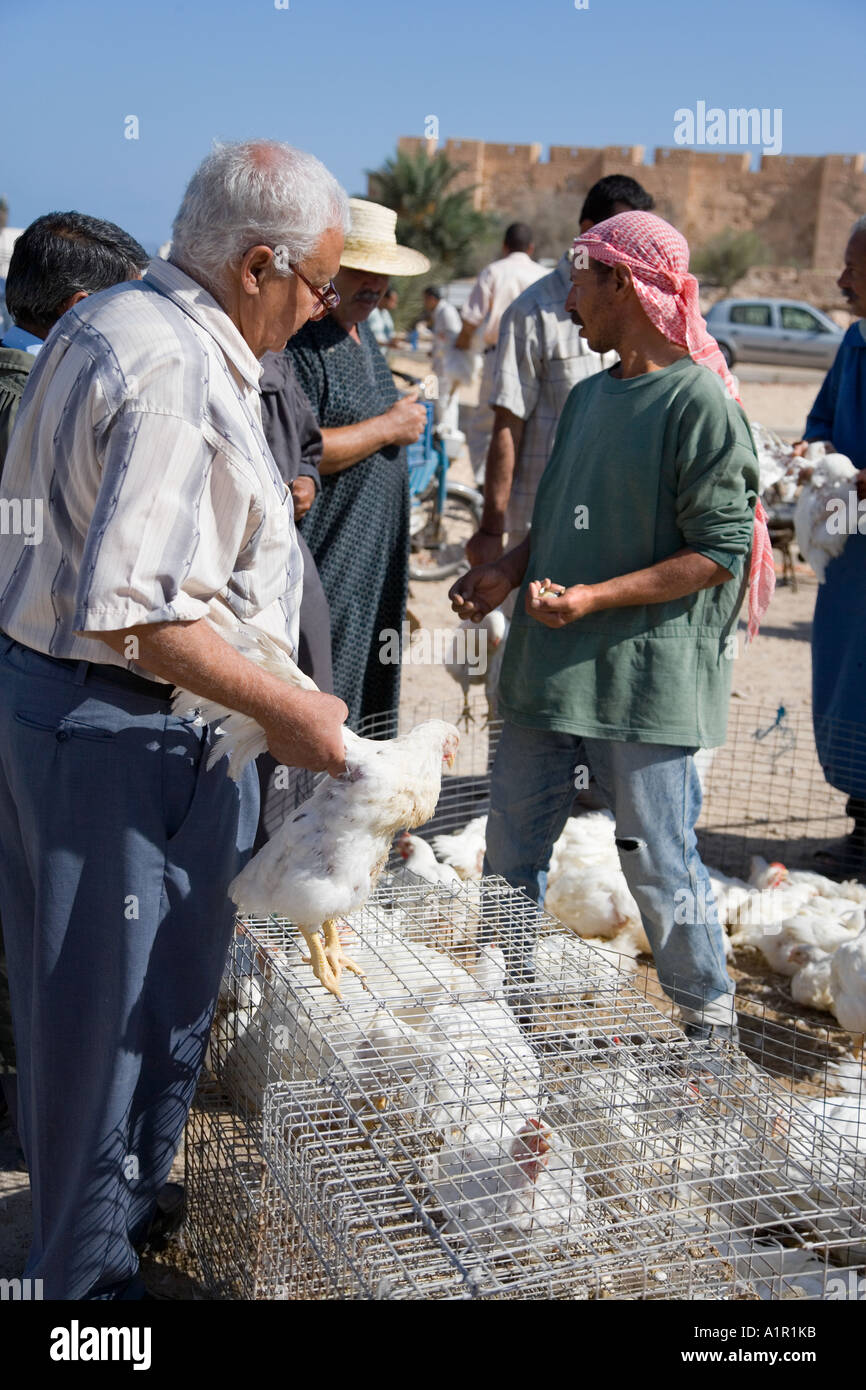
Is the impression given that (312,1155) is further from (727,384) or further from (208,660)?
(727,384)

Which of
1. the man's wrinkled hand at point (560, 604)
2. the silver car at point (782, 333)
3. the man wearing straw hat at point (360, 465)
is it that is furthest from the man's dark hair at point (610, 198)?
the silver car at point (782, 333)

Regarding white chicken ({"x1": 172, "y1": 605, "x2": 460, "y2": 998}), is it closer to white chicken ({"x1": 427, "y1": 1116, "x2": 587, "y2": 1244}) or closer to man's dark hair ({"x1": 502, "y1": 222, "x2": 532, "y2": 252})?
white chicken ({"x1": 427, "y1": 1116, "x2": 587, "y2": 1244})

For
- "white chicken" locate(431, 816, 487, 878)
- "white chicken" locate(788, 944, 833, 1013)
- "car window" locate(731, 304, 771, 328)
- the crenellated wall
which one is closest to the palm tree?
"car window" locate(731, 304, 771, 328)

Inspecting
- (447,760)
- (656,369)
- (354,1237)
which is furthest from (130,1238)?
(656,369)

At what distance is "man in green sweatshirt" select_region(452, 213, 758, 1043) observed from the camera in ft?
9.09

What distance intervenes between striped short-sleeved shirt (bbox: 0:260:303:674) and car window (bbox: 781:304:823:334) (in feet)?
69.9

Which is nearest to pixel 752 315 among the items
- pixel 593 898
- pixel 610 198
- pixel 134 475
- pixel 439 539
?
pixel 439 539

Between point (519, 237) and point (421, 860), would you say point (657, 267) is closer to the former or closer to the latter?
point (421, 860)

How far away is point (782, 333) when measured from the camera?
2112 cm

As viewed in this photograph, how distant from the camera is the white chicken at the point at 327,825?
205 centimetres

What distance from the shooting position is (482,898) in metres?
2.96

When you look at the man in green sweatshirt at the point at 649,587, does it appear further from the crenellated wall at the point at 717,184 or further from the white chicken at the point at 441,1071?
the crenellated wall at the point at 717,184

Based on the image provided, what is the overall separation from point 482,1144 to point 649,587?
4.29 ft

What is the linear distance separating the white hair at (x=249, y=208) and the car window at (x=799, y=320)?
69.6ft
